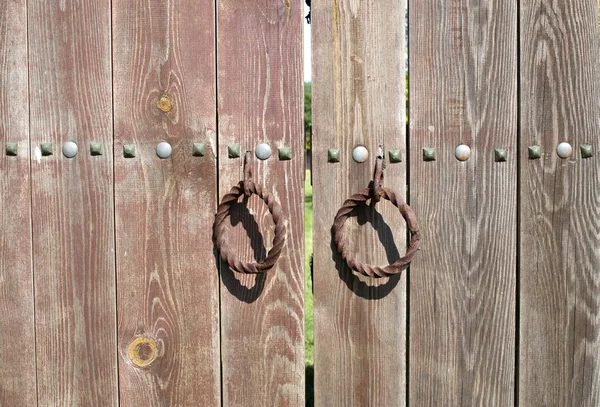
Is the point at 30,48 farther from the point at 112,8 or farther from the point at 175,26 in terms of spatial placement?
the point at 175,26

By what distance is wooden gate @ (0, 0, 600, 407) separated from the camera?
1238 millimetres

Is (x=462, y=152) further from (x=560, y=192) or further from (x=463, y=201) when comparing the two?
(x=560, y=192)

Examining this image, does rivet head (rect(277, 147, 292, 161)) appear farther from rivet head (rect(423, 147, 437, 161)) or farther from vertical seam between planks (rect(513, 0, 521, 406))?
vertical seam between planks (rect(513, 0, 521, 406))

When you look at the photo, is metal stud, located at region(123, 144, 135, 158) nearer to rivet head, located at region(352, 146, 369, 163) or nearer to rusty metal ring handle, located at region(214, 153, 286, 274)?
rusty metal ring handle, located at region(214, 153, 286, 274)

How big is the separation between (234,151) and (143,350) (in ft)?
1.52

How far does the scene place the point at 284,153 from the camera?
124 centimetres

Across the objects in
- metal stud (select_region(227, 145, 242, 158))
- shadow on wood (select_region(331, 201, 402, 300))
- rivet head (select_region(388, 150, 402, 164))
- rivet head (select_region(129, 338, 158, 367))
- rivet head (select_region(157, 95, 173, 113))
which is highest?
rivet head (select_region(157, 95, 173, 113))

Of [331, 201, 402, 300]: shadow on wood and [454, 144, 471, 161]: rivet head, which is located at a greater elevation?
[454, 144, 471, 161]: rivet head

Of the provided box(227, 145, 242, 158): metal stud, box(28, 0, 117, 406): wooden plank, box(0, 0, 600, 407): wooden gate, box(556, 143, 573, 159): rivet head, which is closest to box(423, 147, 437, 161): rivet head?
Result: box(0, 0, 600, 407): wooden gate

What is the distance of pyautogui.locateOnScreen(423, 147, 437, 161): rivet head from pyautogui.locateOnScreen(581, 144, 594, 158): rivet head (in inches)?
12.1

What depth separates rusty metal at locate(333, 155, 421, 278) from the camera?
1.18 m

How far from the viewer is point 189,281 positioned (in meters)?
1.26

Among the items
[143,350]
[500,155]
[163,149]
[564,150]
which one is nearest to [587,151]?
[564,150]

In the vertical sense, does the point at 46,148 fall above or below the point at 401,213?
above
